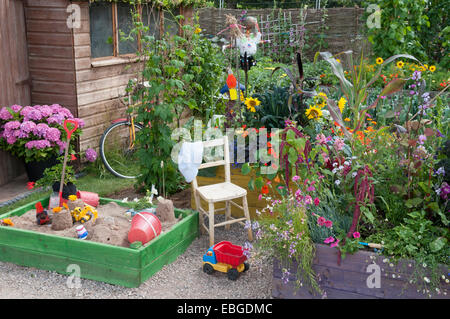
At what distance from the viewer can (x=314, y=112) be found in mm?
4355

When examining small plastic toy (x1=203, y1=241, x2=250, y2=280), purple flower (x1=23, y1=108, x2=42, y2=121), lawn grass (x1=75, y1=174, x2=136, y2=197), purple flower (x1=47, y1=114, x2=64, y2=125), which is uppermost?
purple flower (x1=23, y1=108, x2=42, y2=121)

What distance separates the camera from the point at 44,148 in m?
5.39

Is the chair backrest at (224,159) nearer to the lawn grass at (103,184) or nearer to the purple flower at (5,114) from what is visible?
the lawn grass at (103,184)

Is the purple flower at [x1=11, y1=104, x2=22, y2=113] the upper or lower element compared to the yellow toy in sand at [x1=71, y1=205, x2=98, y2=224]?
upper

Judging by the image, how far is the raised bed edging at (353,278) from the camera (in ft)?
9.67

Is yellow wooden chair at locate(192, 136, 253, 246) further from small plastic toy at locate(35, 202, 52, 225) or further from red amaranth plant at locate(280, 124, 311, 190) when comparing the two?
small plastic toy at locate(35, 202, 52, 225)

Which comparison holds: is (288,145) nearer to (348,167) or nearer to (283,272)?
(348,167)

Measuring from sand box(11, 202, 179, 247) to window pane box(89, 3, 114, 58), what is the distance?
2552 mm

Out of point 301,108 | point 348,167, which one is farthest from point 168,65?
point 348,167

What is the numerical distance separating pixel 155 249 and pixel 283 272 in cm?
98

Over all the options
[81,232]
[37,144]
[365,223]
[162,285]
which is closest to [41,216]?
[81,232]

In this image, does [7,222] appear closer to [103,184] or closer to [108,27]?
[103,184]

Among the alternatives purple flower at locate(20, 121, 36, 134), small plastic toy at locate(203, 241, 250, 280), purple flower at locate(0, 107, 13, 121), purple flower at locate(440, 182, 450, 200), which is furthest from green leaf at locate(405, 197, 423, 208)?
purple flower at locate(0, 107, 13, 121)

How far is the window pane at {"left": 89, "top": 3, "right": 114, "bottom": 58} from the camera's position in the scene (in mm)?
6031
